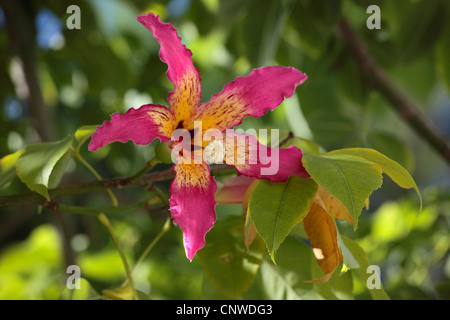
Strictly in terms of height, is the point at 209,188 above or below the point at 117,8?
below

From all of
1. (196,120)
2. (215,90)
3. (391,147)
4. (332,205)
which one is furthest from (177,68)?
(215,90)

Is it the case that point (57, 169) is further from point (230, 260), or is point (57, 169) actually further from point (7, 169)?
A: point (230, 260)

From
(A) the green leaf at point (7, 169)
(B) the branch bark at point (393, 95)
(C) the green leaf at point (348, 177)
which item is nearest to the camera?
(C) the green leaf at point (348, 177)

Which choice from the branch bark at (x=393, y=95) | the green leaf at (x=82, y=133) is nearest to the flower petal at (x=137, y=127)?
the green leaf at (x=82, y=133)

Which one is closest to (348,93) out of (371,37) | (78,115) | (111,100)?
(371,37)

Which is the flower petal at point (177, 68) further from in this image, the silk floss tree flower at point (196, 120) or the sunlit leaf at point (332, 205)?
the sunlit leaf at point (332, 205)

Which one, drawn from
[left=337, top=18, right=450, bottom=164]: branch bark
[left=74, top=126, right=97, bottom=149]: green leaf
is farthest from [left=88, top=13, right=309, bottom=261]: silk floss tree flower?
[left=337, top=18, right=450, bottom=164]: branch bark
